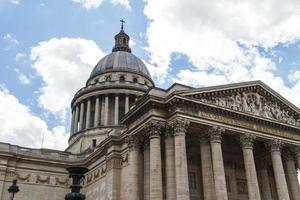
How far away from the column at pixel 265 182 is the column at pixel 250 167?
735 centimetres

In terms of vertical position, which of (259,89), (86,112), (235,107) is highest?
(86,112)

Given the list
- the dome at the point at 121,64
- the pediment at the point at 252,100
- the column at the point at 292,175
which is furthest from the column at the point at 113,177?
the dome at the point at 121,64

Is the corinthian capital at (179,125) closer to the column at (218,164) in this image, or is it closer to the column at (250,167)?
the column at (218,164)

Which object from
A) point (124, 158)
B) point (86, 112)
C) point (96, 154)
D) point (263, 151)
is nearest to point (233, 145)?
point (263, 151)

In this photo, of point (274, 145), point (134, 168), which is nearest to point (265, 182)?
point (274, 145)

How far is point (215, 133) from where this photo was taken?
32.8m

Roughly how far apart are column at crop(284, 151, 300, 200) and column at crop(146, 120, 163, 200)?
15531 millimetres

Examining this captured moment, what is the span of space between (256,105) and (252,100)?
64cm

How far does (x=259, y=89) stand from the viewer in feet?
126

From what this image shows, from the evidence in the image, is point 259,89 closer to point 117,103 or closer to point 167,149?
point 167,149

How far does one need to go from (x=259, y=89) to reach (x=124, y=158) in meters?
15.4

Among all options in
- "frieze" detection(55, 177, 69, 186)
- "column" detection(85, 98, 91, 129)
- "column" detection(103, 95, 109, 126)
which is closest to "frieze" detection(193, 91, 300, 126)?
"frieze" detection(55, 177, 69, 186)

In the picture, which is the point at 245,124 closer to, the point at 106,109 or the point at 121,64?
the point at 106,109

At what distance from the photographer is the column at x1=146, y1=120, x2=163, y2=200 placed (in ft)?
98.7
